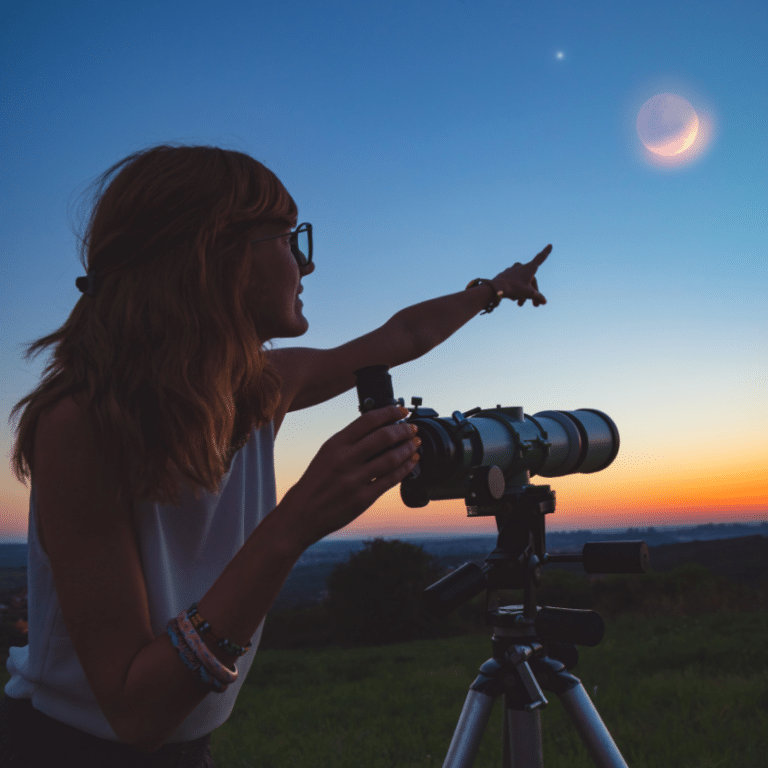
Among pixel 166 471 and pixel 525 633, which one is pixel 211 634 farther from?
pixel 525 633

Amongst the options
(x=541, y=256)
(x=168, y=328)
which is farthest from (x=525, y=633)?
(x=541, y=256)

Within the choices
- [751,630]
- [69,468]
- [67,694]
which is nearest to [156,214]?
[69,468]

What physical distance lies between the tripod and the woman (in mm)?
947

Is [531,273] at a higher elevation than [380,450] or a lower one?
higher

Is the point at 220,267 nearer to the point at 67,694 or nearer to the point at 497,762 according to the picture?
the point at 67,694

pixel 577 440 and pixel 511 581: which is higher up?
pixel 577 440

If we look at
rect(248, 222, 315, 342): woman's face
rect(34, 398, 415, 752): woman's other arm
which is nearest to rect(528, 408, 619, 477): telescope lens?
rect(248, 222, 315, 342): woman's face

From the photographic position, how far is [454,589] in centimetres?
232

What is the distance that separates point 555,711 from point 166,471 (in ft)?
17.3

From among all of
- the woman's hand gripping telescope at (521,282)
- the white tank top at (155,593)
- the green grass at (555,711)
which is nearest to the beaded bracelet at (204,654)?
the white tank top at (155,593)

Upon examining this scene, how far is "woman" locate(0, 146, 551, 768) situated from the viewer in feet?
4.42

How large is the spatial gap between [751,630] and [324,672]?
6053 millimetres

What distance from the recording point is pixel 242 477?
187 centimetres

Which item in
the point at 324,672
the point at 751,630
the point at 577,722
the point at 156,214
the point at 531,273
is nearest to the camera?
the point at 156,214
